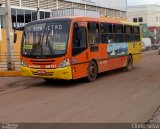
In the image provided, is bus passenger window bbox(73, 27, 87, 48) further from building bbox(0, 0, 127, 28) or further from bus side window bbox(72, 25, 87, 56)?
building bbox(0, 0, 127, 28)

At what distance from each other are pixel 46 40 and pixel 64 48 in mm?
803

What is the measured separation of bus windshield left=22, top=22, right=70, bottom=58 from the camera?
13.8 metres

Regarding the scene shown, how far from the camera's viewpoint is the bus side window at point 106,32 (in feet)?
54.5

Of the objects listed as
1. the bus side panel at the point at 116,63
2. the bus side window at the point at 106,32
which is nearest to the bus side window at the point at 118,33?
the bus side window at the point at 106,32

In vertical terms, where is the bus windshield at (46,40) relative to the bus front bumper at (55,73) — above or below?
above

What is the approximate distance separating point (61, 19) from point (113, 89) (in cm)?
333

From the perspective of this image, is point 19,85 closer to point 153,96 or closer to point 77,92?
point 77,92

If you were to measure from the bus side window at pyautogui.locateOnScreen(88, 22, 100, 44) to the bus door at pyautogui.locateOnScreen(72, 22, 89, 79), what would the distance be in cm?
47

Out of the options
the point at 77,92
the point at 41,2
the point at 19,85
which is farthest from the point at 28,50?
the point at 41,2

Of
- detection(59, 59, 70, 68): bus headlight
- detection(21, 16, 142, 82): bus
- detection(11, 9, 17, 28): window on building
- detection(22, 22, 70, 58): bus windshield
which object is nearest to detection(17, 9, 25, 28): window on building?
detection(11, 9, 17, 28): window on building

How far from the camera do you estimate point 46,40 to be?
551 inches

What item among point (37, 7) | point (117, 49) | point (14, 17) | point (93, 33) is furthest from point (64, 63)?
point (37, 7)

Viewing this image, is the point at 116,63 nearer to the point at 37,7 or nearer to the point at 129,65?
the point at 129,65

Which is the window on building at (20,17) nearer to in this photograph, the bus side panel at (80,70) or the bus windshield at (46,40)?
the bus windshield at (46,40)
